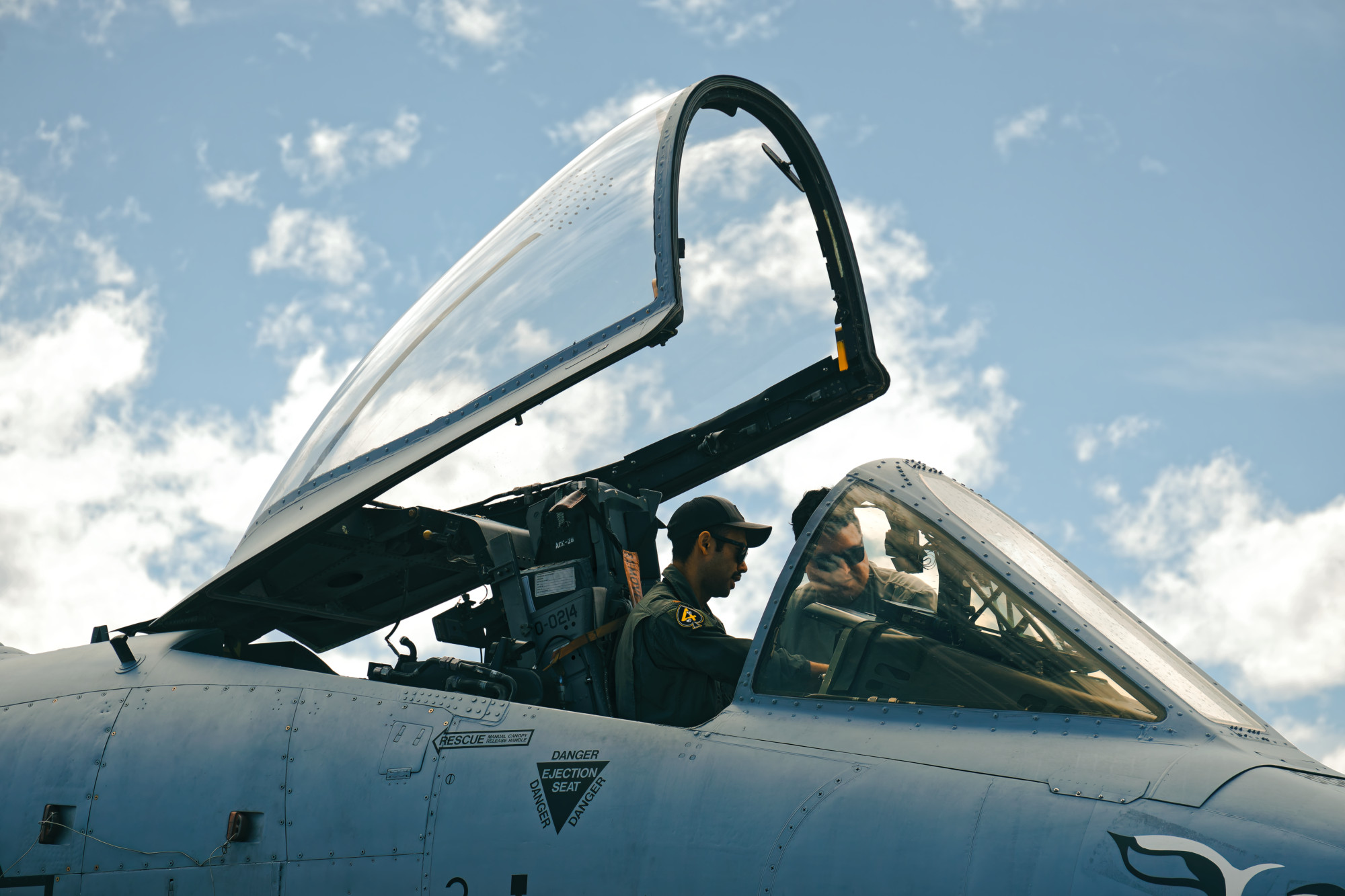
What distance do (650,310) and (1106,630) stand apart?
2046mm

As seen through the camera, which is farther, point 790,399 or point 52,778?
point 790,399

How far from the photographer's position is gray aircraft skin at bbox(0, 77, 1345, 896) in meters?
2.91

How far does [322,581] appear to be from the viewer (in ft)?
18.9

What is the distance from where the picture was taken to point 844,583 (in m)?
3.59

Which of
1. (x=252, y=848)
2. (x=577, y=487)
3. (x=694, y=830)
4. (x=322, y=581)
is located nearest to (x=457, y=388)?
(x=577, y=487)

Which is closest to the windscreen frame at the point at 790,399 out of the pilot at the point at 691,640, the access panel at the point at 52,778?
the pilot at the point at 691,640

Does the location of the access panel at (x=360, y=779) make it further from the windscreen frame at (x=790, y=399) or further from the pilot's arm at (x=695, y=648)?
the windscreen frame at (x=790, y=399)

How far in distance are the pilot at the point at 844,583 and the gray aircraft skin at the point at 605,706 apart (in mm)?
26

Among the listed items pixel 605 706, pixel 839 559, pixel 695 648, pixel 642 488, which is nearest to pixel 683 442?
pixel 642 488

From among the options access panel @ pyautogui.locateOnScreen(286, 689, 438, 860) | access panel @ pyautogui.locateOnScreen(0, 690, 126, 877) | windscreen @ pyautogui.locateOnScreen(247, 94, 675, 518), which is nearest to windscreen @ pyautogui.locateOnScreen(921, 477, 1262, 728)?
windscreen @ pyautogui.locateOnScreen(247, 94, 675, 518)

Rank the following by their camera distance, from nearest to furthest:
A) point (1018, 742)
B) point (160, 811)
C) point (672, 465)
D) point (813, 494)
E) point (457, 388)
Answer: point (1018, 742) < point (160, 811) < point (457, 388) < point (813, 494) < point (672, 465)

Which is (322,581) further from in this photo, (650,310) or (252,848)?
(650,310)

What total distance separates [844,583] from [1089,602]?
0.81m

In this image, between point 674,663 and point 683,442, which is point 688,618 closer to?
point 674,663
